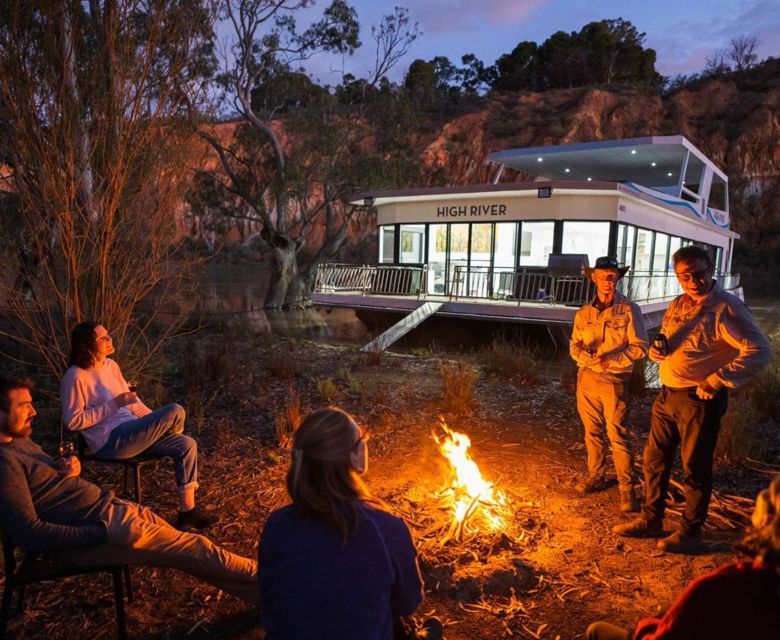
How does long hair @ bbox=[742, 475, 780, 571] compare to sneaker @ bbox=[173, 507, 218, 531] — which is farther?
sneaker @ bbox=[173, 507, 218, 531]

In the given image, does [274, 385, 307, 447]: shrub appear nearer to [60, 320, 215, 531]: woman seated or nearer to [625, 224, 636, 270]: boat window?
[60, 320, 215, 531]: woman seated

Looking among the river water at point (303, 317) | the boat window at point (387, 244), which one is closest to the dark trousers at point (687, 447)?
the river water at point (303, 317)

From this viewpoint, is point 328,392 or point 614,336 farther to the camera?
point 328,392

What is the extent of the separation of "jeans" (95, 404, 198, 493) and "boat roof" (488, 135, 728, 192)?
18.1 m

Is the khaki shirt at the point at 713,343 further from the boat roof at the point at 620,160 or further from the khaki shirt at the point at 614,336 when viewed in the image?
the boat roof at the point at 620,160

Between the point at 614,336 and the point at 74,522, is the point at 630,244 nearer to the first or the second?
the point at 614,336

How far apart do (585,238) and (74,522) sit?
56.1 ft

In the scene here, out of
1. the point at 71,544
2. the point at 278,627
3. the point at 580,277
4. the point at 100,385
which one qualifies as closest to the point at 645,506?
the point at 278,627

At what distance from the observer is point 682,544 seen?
3.43 meters

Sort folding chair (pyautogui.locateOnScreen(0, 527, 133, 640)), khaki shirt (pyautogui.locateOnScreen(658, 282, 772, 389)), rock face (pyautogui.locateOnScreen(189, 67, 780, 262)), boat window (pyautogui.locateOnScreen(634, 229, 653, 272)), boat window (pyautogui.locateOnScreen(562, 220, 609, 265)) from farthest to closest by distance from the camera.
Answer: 1. rock face (pyautogui.locateOnScreen(189, 67, 780, 262))
2. boat window (pyautogui.locateOnScreen(634, 229, 653, 272))
3. boat window (pyautogui.locateOnScreen(562, 220, 609, 265))
4. khaki shirt (pyautogui.locateOnScreen(658, 282, 772, 389))
5. folding chair (pyautogui.locateOnScreen(0, 527, 133, 640))

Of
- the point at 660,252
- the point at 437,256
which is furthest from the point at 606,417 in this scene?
the point at 660,252

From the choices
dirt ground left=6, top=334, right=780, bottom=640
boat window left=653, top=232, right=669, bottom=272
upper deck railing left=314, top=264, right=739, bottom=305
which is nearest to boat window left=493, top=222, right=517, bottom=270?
upper deck railing left=314, top=264, right=739, bottom=305

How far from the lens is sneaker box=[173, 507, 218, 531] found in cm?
367

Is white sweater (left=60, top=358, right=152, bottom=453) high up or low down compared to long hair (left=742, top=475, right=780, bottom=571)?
down
